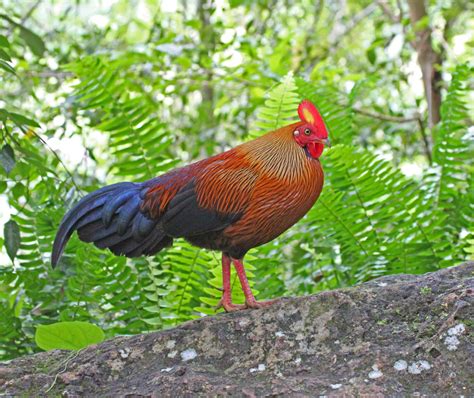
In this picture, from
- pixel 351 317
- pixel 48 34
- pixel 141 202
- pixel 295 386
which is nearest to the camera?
pixel 295 386

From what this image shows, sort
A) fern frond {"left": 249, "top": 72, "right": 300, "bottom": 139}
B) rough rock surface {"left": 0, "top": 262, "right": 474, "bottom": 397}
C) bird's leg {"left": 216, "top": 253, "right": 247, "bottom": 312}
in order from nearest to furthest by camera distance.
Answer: rough rock surface {"left": 0, "top": 262, "right": 474, "bottom": 397} → bird's leg {"left": 216, "top": 253, "right": 247, "bottom": 312} → fern frond {"left": 249, "top": 72, "right": 300, "bottom": 139}

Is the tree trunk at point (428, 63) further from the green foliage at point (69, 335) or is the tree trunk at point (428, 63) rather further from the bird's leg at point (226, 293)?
the green foliage at point (69, 335)

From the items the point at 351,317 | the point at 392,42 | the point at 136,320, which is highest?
the point at 392,42

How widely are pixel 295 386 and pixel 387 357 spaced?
12.6 inches

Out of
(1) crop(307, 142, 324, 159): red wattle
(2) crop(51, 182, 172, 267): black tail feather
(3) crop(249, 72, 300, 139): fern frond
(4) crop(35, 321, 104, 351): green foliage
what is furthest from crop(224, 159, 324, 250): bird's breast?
(3) crop(249, 72, 300, 139): fern frond

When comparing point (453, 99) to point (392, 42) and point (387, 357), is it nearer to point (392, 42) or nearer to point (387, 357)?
point (392, 42)

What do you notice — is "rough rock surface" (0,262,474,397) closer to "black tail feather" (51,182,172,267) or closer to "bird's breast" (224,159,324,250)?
"bird's breast" (224,159,324,250)

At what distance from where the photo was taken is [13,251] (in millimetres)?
2998

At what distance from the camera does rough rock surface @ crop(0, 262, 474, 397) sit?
2248 millimetres

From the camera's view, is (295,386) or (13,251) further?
(13,251)

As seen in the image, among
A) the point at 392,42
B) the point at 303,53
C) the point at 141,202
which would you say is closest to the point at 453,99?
the point at 392,42

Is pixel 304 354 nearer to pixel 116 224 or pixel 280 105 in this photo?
pixel 116 224

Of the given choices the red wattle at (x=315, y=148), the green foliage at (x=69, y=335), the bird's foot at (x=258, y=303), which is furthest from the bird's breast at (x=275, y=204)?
the green foliage at (x=69, y=335)

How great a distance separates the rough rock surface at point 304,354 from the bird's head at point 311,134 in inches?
26.7
